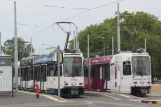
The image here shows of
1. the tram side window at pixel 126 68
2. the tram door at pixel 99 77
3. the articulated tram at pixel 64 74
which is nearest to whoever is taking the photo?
the articulated tram at pixel 64 74

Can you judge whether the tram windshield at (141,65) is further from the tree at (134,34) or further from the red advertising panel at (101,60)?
the tree at (134,34)

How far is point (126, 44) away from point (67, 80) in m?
54.7

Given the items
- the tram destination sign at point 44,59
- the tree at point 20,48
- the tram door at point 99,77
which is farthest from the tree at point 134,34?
the tram destination sign at point 44,59

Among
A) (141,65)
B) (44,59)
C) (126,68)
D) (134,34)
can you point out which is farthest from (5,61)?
(134,34)

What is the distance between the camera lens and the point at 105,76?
35906 mm

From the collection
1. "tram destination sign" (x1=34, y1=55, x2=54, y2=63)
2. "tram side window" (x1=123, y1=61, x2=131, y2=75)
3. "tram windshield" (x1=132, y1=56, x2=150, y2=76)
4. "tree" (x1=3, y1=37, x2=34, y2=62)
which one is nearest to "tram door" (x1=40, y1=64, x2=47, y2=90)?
"tram destination sign" (x1=34, y1=55, x2=54, y2=63)

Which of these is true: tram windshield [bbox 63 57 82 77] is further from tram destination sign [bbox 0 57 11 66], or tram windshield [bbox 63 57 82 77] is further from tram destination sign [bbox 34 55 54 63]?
tram destination sign [bbox 0 57 11 66]

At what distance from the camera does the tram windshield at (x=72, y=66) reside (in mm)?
29922

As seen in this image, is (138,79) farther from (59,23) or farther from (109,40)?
(109,40)

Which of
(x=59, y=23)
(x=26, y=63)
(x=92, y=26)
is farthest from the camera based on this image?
(x=92, y=26)

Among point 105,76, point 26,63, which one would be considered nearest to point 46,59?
point 105,76

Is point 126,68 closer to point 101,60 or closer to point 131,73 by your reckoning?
point 131,73

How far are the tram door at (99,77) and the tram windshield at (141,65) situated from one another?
14.8 feet

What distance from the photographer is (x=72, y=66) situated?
30062mm
